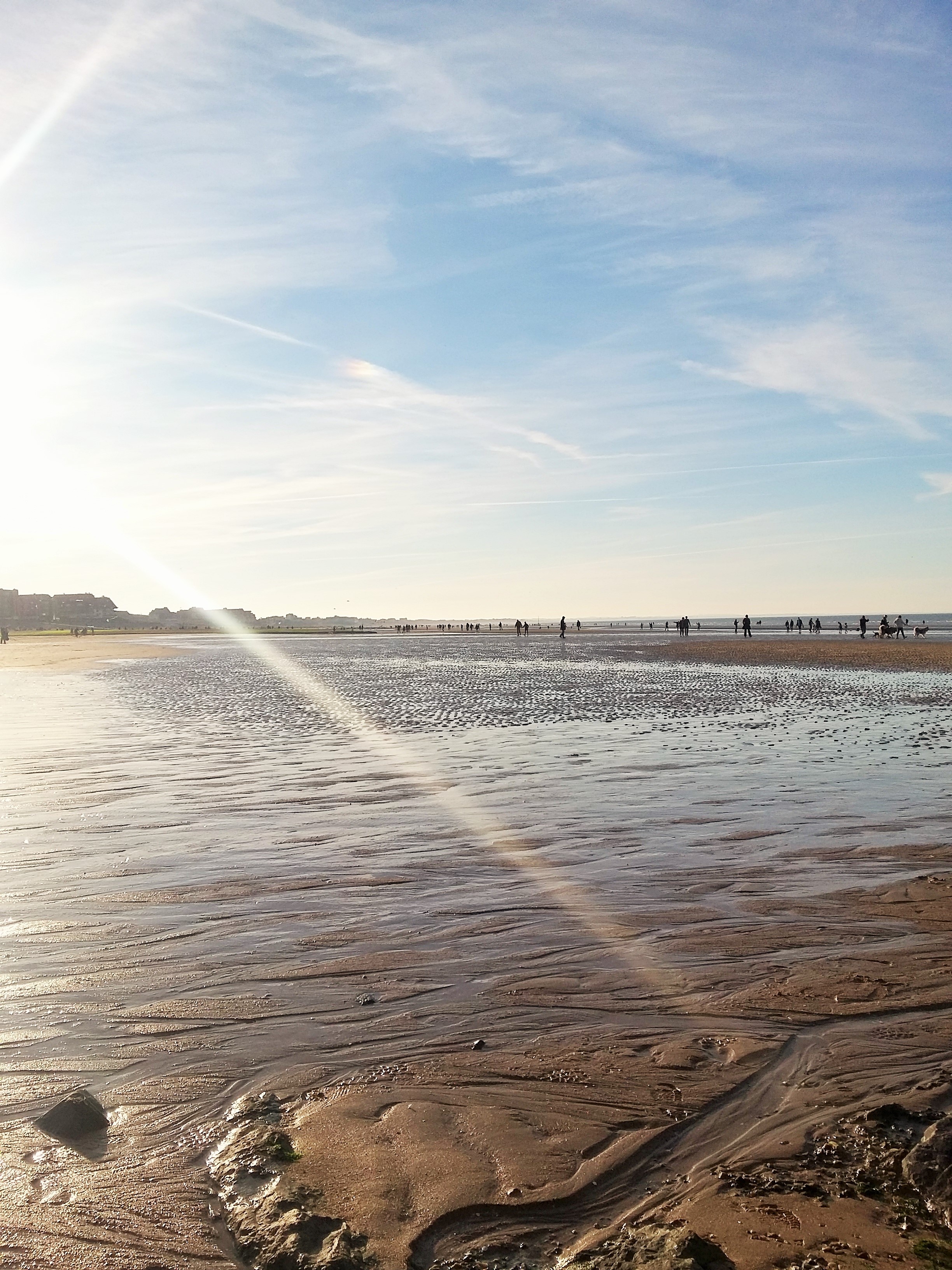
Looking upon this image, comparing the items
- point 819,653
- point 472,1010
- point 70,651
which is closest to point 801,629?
point 819,653

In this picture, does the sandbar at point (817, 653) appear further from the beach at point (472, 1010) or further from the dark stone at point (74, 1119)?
the dark stone at point (74, 1119)

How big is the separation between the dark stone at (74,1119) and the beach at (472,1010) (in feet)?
0.35

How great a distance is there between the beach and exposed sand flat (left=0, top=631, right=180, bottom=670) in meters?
44.9

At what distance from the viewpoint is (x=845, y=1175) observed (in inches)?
181

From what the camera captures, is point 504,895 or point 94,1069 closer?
point 94,1069

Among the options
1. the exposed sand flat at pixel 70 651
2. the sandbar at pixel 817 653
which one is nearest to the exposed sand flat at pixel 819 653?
the sandbar at pixel 817 653

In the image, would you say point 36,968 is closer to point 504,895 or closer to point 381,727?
point 504,895

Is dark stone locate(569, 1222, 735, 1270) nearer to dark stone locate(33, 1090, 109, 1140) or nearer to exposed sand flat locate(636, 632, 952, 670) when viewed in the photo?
dark stone locate(33, 1090, 109, 1140)

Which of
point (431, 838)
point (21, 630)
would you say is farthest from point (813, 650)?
point (21, 630)

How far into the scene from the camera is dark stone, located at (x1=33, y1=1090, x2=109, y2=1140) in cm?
505

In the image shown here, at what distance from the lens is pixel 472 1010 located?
6.78 m

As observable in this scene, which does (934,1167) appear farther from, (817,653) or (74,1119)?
(817,653)

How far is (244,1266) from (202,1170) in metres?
0.80

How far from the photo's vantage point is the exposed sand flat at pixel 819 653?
176ft
